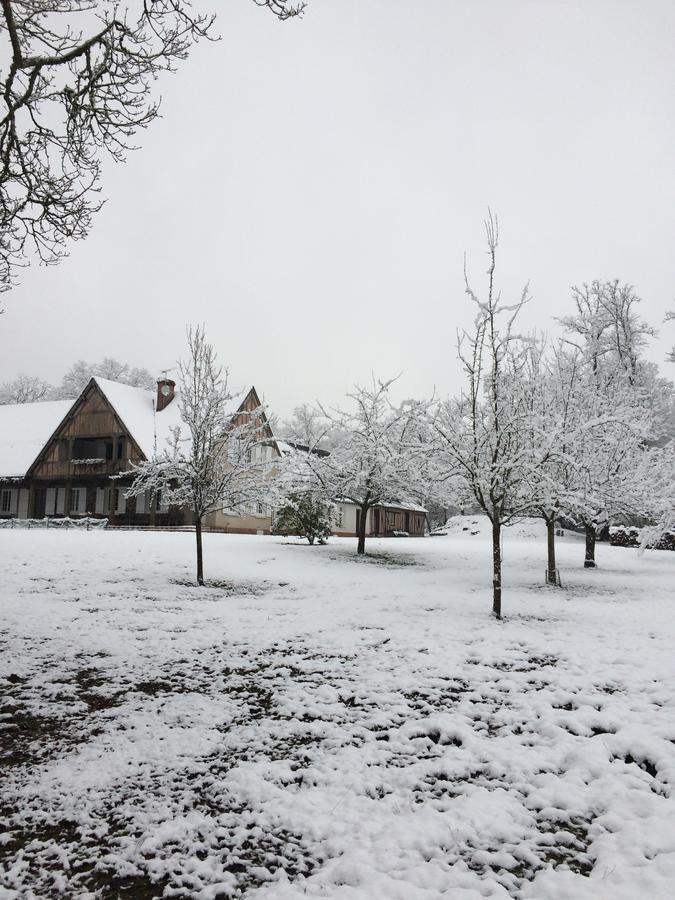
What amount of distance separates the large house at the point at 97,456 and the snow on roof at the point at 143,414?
5 centimetres

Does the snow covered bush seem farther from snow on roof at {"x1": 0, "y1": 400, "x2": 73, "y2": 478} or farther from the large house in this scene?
snow on roof at {"x1": 0, "y1": 400, "x2": 73, "y2": 478}

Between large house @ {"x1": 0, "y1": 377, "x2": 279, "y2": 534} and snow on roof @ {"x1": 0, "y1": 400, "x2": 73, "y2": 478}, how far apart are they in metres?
0.06

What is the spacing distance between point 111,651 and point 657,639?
755 cm

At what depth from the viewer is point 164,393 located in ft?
103

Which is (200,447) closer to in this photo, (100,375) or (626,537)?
(626,537)

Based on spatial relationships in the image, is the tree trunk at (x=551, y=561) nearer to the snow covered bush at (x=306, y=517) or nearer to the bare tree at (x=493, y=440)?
the bare tree at (x=493, y=440)

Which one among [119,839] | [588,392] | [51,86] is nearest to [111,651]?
[119,839]

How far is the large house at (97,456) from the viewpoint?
2858 cm

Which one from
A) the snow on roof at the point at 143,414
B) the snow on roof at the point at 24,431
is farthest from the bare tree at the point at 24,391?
the snow on roof at the point at 143,414

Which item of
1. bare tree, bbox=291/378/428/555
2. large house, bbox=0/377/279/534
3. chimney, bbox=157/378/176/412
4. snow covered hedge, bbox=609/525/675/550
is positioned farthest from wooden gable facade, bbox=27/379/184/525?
snow covered hedge, bbox=609/525/675/550

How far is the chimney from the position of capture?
31.3m

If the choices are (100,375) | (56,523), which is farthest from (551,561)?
(100,375)

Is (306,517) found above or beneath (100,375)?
beneath

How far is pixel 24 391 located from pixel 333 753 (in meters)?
63.6
